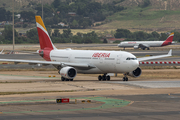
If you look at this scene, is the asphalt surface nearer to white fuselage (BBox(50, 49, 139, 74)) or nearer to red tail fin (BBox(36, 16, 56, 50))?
white fuselage (BBox(50, 49, 139, 74))

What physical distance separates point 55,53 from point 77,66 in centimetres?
783

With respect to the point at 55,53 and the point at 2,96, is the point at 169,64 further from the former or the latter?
the point at 2,96

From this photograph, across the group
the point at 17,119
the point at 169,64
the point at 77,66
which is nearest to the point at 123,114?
the point at 17,119

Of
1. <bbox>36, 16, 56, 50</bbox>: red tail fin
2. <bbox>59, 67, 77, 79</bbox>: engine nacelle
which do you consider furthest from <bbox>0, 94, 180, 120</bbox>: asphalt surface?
<bbox>36, 16, 56, 50</bbox>: red tail fin

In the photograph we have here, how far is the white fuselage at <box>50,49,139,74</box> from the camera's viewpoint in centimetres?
4397

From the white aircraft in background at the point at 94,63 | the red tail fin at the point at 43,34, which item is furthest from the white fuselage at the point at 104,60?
the red tail fin at the point at 43,34

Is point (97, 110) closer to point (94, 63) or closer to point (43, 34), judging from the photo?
point (94, 63)

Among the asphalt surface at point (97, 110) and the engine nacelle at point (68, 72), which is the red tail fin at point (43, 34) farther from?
the asphalt surface at point (97, 110)

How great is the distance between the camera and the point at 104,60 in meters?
45.9

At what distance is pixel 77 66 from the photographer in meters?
47.8

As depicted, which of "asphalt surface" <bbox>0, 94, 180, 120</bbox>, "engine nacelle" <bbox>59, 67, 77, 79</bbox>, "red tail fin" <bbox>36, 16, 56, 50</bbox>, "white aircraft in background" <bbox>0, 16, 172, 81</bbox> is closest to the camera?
"asphalt surface" <bbox>0, 94, 180, 120</bbox>

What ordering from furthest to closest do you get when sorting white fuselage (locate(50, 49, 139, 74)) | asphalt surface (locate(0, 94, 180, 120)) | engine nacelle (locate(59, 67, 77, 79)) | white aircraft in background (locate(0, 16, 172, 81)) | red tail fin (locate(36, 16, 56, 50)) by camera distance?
1. red tail fin (locate(36, 16, 56, 50))
2. engine nacelle (locate(59, 67, 77, 79))
3. white aircraft in background (locate(0, 16, 172, 81))
4. white fuselage (locate(50, 49, 139, 74))
5. asphalt surface (locate(0, 94, 180, 120))

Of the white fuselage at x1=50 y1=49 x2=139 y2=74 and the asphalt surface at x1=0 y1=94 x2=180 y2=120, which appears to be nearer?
the asphalt surface at x1=0 y1=94 x2=180 y2=120

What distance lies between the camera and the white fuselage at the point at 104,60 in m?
44.0
